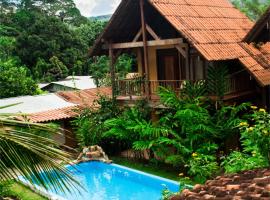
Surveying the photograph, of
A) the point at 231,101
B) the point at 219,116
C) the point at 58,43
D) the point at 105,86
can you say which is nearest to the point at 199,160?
the point at 219,116

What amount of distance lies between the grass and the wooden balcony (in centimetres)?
246

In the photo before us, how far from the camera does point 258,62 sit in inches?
596

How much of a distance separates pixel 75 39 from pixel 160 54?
2456 centimetres

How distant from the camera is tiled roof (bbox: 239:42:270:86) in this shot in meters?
14.0

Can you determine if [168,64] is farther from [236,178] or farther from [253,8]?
[253,8]

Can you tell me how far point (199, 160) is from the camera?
10656 mm

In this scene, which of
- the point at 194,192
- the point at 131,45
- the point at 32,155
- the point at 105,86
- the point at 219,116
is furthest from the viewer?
the point at 105,86

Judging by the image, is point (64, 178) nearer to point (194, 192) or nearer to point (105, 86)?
point (194, 192)

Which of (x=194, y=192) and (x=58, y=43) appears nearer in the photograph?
(x=194, y=192)

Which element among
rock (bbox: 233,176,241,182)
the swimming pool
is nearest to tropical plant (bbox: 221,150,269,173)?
the swimming pool

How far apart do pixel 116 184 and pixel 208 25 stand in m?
6.77

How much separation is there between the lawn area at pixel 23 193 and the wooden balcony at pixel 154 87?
5.39 meters

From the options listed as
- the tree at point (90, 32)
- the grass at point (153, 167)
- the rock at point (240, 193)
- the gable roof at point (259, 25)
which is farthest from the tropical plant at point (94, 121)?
the tree at point (90, 32)

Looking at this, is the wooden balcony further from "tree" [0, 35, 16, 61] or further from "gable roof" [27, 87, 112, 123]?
"tree" [0, 35, 16, 61]
